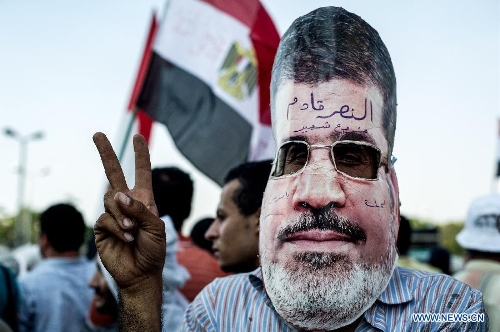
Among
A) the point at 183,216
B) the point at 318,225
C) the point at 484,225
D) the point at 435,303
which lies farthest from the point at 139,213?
the point at 484,225

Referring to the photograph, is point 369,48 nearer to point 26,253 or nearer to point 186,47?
point 186,47

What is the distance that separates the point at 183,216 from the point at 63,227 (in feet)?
3.65

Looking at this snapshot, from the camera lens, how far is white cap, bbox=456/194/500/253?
3258 millimetres

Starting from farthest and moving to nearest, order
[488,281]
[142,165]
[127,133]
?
[127,133] → [488,281] → [142,165]

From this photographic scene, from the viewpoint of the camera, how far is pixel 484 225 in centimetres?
331

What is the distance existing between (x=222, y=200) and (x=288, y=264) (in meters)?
1.45

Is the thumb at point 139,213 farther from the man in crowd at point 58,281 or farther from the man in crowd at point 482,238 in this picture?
the man in crowd at point 58,281

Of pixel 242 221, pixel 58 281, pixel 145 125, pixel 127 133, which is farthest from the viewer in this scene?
pixel 145 125

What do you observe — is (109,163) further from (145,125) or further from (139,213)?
(145,125)

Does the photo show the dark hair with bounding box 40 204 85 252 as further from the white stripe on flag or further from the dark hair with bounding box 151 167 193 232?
the white stripe on flag

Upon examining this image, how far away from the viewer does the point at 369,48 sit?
1.77 m

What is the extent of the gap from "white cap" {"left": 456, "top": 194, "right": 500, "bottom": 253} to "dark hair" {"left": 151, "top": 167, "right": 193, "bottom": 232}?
5.75 feet

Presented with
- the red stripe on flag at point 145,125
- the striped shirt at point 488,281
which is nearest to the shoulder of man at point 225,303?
the striped shirt at point 488,281

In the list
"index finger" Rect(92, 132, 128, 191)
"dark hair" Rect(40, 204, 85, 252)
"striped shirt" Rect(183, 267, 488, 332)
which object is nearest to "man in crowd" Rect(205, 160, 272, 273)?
"striped shirt" Rect(183, 267, 488, 332)
